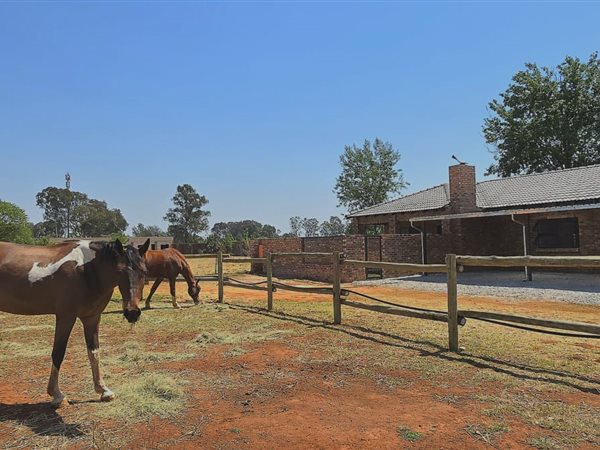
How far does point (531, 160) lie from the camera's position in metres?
32.9

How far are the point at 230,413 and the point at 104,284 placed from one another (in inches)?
66.2

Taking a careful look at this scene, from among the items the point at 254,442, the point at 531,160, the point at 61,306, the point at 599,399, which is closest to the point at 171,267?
the point at 61,306

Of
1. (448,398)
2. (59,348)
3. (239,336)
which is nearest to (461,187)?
(239,336)

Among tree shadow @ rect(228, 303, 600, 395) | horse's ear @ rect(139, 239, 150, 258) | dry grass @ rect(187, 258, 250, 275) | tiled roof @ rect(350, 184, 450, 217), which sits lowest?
tree shadow @ rect(228, 303, 600, 395)

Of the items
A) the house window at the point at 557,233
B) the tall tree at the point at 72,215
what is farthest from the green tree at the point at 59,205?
the house window at the point at 557,233

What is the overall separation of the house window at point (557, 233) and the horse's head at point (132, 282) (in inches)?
717

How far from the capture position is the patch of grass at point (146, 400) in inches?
153

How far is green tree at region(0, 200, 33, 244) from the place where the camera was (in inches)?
552

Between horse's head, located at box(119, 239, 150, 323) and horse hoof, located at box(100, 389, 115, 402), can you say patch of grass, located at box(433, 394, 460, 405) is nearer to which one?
horse's head, located at box(119, 239, 150, 323)

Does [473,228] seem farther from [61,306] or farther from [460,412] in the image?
[61,306]

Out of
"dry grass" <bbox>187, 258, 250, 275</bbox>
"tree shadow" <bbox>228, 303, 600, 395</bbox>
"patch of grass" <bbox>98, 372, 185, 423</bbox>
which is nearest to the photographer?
"patch of grass" <bbox>98, 372, 185, 423</bbox>

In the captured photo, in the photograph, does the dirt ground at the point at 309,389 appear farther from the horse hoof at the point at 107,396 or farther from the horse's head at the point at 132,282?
the horse's head at the point at 132,282

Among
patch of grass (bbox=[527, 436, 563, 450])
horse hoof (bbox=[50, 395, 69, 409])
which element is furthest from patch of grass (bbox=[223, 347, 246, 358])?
patch of grass (bbox=[527, 436, 563, 450])

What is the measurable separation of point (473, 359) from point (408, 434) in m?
2.54
